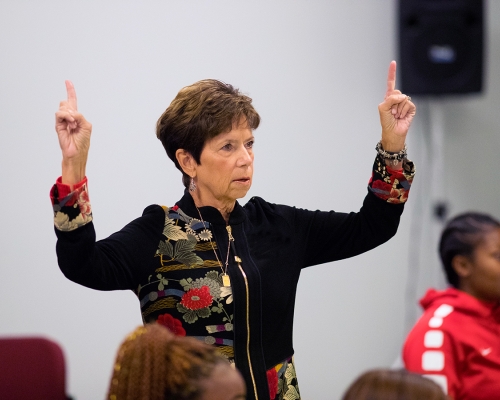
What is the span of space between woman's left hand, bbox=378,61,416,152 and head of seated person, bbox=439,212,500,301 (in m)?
0.40

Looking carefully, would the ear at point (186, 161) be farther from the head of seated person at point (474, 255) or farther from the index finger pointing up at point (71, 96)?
the head of seated person at point (474, 255)

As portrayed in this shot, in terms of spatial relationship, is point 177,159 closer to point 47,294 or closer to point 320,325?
point 47,294

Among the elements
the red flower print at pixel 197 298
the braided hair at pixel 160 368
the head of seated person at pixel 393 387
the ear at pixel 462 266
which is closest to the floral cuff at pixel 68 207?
the red flower print at pixel 197 298

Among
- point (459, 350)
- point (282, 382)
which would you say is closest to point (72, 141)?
point (282, 382)

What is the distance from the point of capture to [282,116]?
334cm

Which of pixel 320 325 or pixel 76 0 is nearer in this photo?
pixel 76 0

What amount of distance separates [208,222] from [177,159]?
0.17 metres

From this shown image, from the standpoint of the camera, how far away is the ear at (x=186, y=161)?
71.9 inches

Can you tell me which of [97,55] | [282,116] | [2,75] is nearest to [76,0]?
[97,55]

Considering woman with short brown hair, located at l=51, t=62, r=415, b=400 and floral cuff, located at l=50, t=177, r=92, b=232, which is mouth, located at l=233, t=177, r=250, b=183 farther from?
floral cuff, located at l=50, t=177, r=92, b=232

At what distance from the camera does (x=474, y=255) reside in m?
2.09

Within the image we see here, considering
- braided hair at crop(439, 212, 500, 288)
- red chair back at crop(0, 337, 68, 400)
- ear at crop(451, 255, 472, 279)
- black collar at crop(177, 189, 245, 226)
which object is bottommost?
red chair back at crop(0, 337, 68, 400)

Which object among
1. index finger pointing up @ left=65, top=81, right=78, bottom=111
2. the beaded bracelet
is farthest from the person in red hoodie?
index finger pointing up @ left=65, top=81, right=78, bottom=111

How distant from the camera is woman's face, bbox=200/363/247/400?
3.95ft
